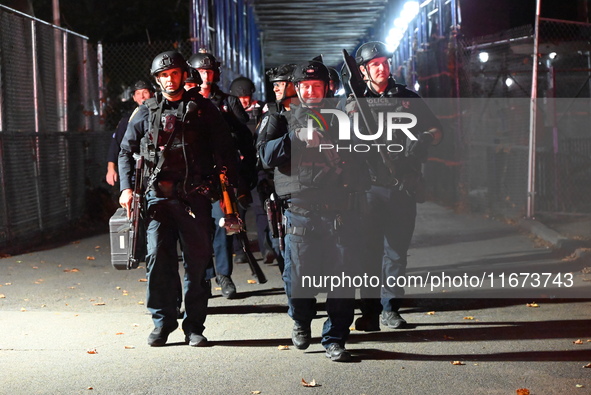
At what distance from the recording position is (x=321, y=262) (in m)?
6.12

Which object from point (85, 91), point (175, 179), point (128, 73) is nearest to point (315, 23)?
point (128, 73)

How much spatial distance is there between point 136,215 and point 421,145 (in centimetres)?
225

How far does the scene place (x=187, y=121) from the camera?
6398 millimetres

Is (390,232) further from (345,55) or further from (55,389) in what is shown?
(55,389)

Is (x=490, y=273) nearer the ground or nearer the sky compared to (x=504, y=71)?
nearer the ground

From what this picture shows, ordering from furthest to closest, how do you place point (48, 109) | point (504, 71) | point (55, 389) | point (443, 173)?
point (504, 71), point (443, 173), point (48, 109), point (55, 389)

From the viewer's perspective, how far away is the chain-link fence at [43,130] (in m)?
12.6

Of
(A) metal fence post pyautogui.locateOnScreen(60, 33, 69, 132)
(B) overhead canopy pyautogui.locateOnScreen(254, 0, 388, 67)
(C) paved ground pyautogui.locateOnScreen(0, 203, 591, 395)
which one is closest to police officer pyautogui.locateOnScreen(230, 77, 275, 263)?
(C) paved ground pyautogui.locateOnScreen(0, 203, 591, 395)

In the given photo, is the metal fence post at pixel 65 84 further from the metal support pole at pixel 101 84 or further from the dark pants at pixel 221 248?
the dark pants at pixel 221 248

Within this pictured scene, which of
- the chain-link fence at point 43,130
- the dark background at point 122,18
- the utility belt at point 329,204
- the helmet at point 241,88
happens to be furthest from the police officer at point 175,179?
the dark background at point 122,18

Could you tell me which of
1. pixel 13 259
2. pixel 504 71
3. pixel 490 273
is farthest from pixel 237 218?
pixel 504 71

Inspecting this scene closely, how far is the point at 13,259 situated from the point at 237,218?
5767mm

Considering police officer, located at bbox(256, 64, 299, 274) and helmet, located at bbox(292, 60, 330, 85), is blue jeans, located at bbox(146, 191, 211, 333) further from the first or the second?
helmet, located at bbox(292, 60, 330, 85)

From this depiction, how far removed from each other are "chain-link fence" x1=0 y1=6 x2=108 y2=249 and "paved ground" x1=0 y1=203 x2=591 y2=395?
2.77m
